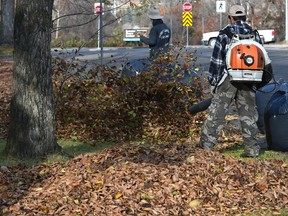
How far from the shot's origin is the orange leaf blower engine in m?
7.69

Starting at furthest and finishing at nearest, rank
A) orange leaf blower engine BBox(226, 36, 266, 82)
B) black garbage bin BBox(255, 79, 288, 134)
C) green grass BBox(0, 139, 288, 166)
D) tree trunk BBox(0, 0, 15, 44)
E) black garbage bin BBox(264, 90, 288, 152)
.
Result: 1. tree trunk BBox(0, 0, 15, 44)
2. black garbage bin BBox(255, 79, 288, 134)
3. black garbage bin BBox(264, 90, 288, 152)
4. green grass BBox(0, 139, 288, 166)
5. orange leaf blower engine BBox(226, 36, 266, 82)

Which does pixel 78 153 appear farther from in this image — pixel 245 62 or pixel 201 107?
pixel 245 62

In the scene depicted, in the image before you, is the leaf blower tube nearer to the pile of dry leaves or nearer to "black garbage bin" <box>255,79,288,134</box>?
"black garbage bin" <box>255,79,288,134</box>

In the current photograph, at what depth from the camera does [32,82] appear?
7812 millimetres

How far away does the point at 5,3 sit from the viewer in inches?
1508

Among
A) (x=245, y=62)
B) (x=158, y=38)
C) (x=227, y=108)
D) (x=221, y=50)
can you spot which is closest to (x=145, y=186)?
(x=245, y=62)

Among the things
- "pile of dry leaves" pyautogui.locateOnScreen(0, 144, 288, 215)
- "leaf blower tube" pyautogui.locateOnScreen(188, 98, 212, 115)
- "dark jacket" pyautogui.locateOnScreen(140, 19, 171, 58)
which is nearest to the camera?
"pile of dry leaves" pyautogui.locateOnScreen(0, 144, 288, 215)

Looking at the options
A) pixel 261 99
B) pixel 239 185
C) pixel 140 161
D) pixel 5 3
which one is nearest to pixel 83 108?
pixel 261 99

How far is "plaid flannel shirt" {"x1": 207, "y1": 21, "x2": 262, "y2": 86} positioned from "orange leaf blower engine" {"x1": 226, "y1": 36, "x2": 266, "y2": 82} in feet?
0.79

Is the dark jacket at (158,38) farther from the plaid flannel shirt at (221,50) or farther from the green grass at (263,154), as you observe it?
the plaid flannel shirt at (221,50)

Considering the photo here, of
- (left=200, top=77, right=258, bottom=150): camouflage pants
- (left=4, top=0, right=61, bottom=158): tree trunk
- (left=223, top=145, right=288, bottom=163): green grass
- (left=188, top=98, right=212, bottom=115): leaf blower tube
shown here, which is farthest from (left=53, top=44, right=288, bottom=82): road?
(left=4, top=0, right=61, bottom=158): tree trunk

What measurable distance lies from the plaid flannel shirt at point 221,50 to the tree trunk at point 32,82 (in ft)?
5.98

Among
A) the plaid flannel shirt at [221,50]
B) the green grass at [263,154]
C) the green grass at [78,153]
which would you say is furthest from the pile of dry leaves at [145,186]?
the plaid flannel shirt at [221,50]

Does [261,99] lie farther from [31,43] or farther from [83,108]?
[31,43]
